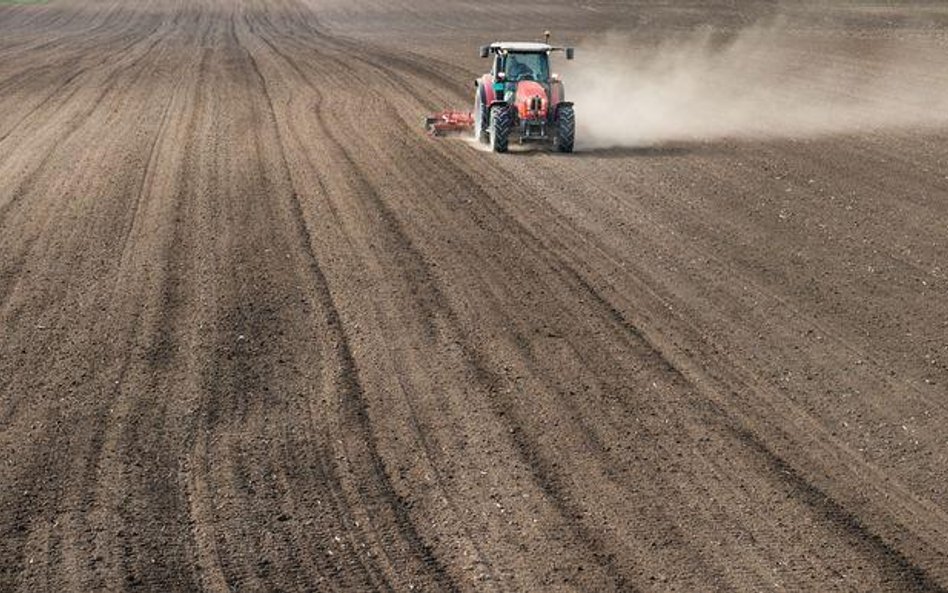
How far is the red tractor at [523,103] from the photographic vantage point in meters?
22.3

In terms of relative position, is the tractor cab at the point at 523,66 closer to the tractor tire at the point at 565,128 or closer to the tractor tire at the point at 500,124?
the tractor tire at the point at 500,124

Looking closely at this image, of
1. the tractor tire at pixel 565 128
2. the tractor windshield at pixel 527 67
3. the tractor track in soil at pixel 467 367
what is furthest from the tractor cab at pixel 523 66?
the tractor track in soil at pixel 467 367

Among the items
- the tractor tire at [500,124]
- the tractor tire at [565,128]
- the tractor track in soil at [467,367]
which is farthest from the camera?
the tractor tire at [500,124]

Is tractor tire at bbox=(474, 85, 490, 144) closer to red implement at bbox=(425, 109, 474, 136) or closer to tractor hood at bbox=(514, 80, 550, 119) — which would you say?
red implement at bbox=(425, 109, 474, 136)

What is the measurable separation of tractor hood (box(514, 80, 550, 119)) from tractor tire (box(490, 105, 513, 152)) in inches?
9.8

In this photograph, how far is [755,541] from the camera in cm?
891

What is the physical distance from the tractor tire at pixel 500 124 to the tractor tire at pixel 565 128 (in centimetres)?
83

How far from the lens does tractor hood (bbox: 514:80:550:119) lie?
2230 centimetres

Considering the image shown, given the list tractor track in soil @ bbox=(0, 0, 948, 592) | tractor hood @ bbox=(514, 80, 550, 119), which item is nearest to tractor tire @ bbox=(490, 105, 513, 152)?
tractor hood @ bbox=(514, 80, 550, 119)

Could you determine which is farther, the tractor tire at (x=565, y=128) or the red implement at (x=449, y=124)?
the red implement at (x=449, y=124)

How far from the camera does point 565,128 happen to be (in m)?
22.2

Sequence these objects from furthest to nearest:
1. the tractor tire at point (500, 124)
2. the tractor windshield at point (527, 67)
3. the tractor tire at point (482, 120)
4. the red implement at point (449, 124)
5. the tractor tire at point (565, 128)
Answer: the red implement at point (449, 124) → the tractor tire at point (482, 120) → the tractor windshield at point (527, 67) → the tractor tire at point (500, 124) → the tractor tire at point (565, 128)

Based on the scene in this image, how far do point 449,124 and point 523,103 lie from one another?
2.51 m

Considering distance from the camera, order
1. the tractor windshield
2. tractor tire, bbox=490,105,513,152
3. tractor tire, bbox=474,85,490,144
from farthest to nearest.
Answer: tractor tire, bbox=474,85,490,144 < the tractor windshield < tractor tire, bbox=490,105,513,152
